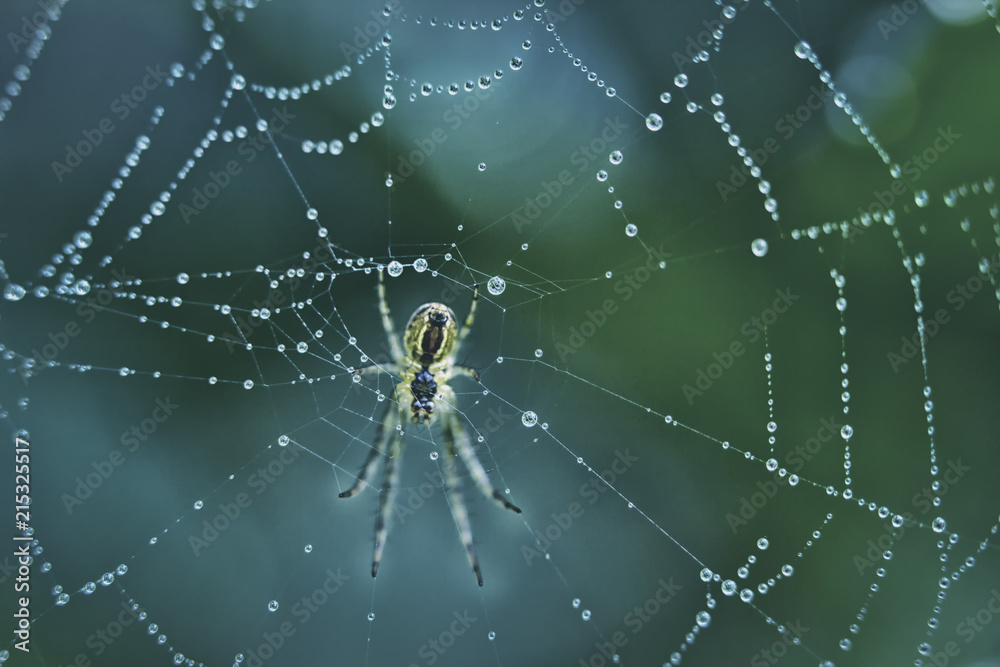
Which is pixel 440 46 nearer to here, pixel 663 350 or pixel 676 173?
pixel 676 173
